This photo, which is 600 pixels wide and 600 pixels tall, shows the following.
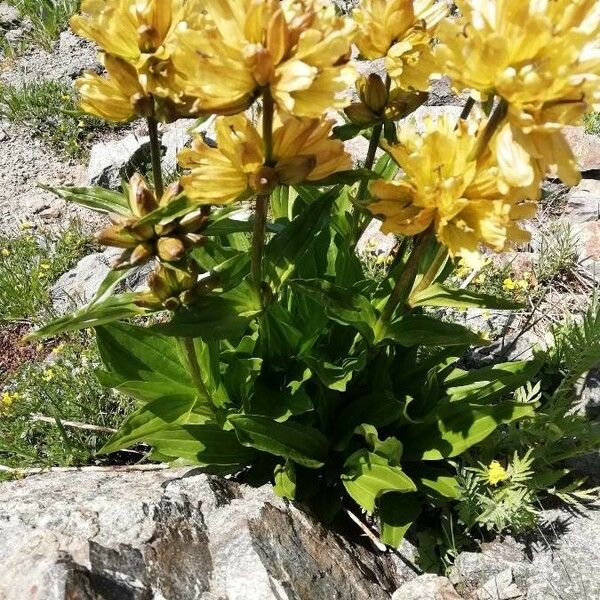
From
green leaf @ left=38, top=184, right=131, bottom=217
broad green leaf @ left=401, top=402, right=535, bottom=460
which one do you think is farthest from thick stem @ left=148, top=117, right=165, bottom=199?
broad green leaf @ left=401, top=402, right=535, bottom=460

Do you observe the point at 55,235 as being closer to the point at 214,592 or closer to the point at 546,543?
the point at 214,592

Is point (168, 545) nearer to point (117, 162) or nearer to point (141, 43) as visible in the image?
point (141, 43)

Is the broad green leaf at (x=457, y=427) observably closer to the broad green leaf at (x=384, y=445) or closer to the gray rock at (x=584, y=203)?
the broad green leaf at (x=384, y=445)

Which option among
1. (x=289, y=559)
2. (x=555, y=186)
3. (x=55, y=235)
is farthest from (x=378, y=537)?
(x=55, y=235)

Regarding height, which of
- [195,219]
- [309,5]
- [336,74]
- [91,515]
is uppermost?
[309,5]

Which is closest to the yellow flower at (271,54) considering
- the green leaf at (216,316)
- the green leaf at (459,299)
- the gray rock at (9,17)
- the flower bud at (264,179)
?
the flower bud at (264,179)

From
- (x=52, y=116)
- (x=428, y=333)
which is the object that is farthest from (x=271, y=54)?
(x=52, y=116)

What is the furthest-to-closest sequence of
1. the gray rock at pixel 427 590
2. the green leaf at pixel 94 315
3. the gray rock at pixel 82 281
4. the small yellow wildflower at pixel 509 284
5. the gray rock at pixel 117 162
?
the gray rock at pixel 117 162 → the gray rock at pixel 82 281 → the small yellow wildflower at pixel 509 284 → the gray rock at pixel 427 590 → the green leaf at pixel 94 315
